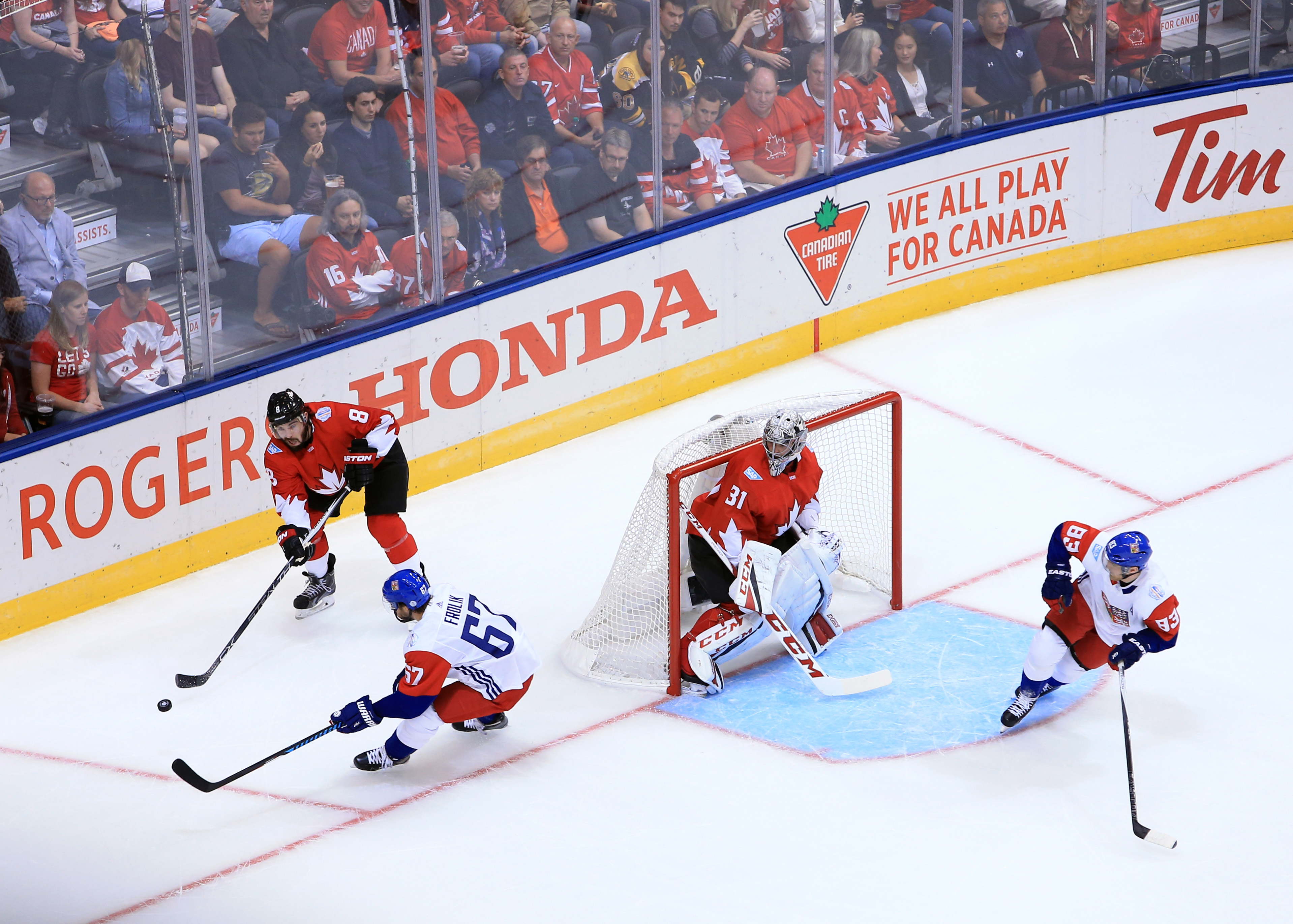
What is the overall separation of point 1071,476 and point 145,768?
411 cm

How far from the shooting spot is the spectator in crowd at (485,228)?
24.7 feet

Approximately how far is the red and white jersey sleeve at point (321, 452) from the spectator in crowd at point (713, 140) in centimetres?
265

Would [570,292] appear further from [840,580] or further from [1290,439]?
[1290,439]

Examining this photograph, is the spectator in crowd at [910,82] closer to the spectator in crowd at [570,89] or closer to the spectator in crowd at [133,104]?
the spectator in crowd at [570,89]

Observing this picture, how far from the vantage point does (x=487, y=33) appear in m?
7.43

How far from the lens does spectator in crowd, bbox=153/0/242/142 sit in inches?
256

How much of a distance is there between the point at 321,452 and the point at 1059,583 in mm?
2740

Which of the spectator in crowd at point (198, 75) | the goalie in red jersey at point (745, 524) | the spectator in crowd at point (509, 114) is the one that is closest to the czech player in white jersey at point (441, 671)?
the goalie in red jersey at point (745, 524)

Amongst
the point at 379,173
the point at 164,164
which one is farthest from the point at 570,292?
the point at 164,164

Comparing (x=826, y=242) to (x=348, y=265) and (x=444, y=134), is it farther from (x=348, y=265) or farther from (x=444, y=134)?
(x=348, y=265)

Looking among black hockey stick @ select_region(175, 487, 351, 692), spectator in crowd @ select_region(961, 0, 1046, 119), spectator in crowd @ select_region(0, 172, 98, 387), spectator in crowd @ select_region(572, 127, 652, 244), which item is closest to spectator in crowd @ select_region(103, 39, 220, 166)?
spectator in crowd @ select_region(0, 172, 98, 387)

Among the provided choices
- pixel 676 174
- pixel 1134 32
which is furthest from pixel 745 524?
pixel 1134 32

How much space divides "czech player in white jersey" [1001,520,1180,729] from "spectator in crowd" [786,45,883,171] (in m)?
3.77

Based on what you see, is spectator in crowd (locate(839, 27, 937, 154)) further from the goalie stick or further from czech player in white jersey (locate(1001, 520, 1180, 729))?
czech player in white jersey (locate(1001, 520, 1180, 729))
